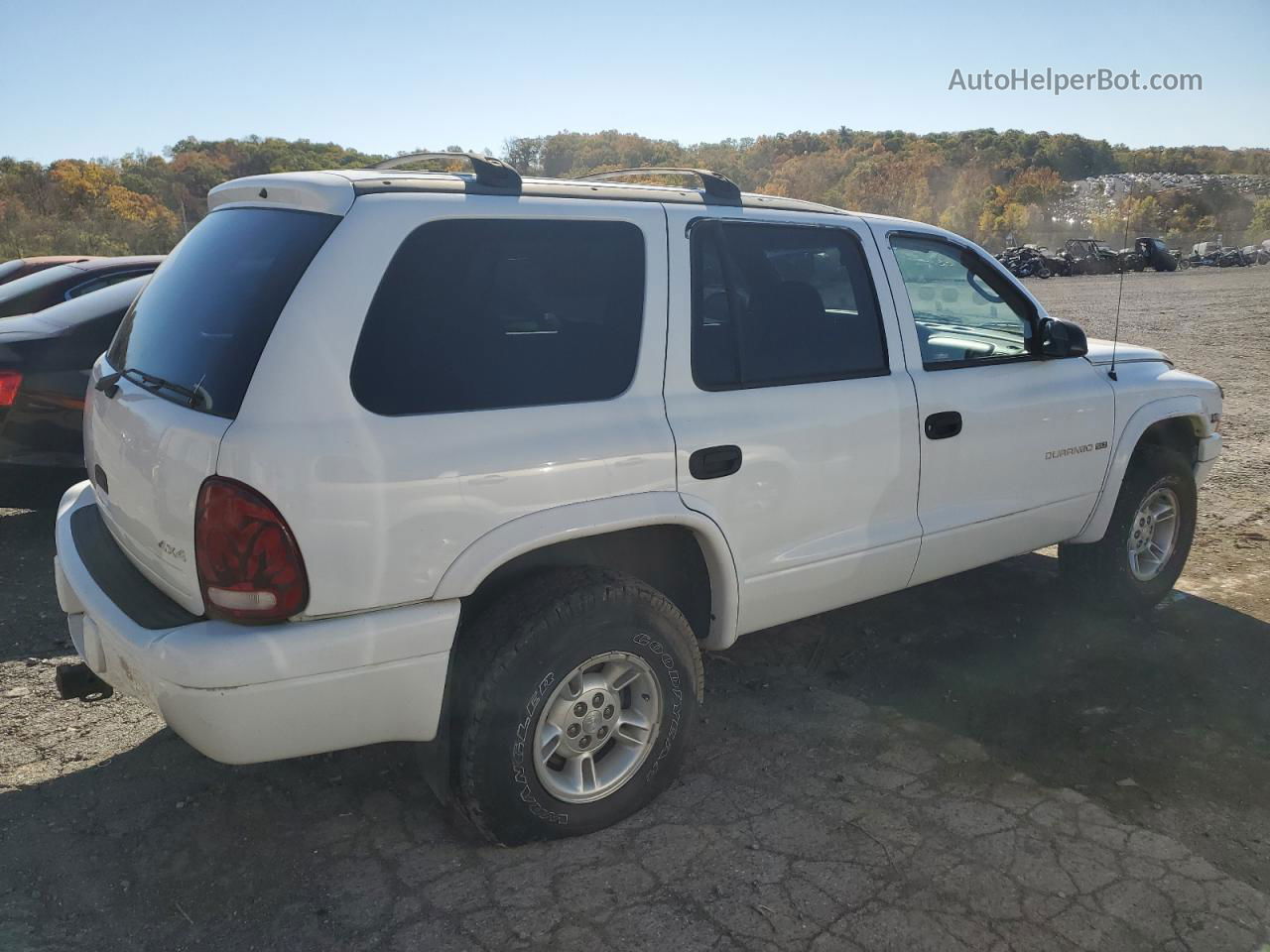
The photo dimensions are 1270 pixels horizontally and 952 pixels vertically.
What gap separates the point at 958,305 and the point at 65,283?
240 inches

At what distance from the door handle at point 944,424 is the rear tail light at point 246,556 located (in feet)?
7.64

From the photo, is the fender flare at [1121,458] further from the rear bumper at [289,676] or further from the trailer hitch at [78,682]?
the trailer hitch at [78,682]

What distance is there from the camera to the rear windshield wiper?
2623 mm

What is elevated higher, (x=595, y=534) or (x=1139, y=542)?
(x=595, y=534)

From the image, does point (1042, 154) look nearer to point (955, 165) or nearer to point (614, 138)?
point (955, 165)

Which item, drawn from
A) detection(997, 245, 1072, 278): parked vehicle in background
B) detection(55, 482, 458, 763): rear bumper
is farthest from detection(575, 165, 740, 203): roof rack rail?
detection(997, 245, 1072, 278): parked vehicle in background

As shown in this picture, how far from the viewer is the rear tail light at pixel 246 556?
240 centimetres

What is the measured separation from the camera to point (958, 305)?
4.25 m

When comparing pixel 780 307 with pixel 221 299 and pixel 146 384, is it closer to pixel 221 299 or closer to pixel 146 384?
pixel 221 299

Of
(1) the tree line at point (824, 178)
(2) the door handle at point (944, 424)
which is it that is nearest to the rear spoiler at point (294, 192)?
(2) the door handle at point (944, 424)

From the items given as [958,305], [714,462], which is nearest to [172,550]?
[714,462]

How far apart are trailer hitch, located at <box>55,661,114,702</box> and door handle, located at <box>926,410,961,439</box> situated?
2902 millimetres

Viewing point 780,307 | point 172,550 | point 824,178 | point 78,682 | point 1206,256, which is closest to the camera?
point 172,550

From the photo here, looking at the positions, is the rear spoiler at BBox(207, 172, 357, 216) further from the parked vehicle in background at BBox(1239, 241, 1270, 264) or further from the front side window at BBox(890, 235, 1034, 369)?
the parked vehicle in background at BBox(1239, 241, 1270, 264)
